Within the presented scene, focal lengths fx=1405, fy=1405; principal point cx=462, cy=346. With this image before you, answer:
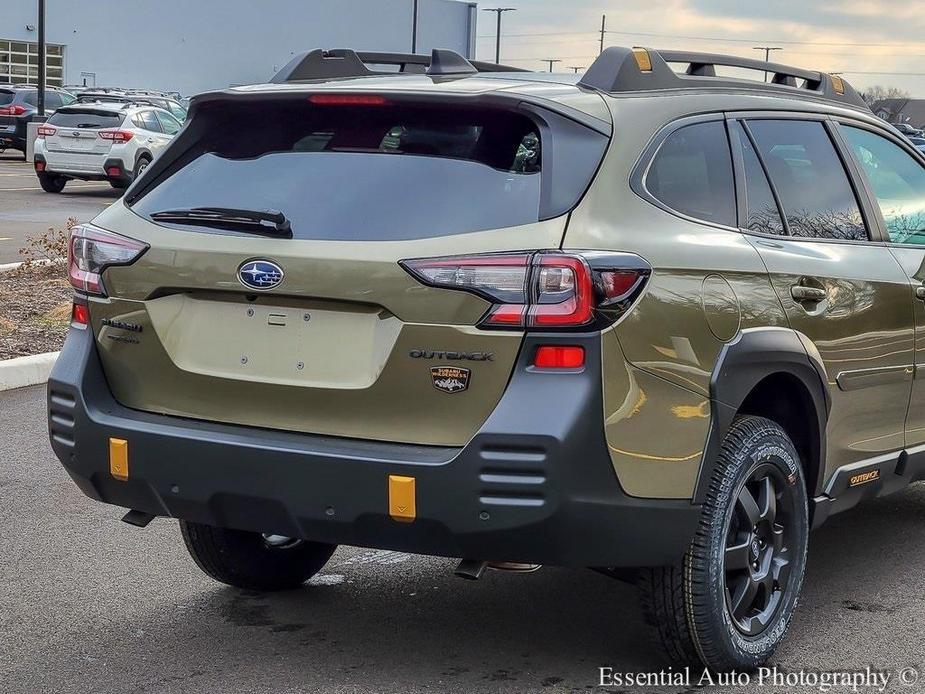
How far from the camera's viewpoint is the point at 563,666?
4207 millimetres

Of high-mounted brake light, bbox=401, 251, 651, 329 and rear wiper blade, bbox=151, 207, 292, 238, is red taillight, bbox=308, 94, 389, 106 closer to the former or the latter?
rear wiper blade, bbox=151, 207, 292, 238

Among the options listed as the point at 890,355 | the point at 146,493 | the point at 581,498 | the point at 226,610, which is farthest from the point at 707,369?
the point at 226,610

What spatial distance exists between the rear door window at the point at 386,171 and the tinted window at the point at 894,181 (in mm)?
1717

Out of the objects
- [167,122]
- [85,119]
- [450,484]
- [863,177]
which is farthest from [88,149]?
[450,484]

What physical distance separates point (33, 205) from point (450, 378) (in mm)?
19531

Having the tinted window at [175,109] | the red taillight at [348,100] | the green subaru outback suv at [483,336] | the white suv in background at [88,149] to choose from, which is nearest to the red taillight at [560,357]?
the green subaru outback suv at [483,336]

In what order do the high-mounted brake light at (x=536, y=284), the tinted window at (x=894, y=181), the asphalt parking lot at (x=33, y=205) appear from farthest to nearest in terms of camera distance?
the asphalt parking lot at (x=33, y=205) < the tinted window at (x=894, y=181) < the high-mounted brake light at (x=536, y=284)

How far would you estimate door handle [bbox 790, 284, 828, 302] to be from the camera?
4.25m

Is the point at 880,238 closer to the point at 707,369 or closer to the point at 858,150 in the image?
the point at 858,150

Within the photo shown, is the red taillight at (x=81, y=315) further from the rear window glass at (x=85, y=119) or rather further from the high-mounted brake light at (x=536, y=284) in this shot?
the rear window glass at (x=85, y=119)

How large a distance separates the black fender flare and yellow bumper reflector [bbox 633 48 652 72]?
0.84 metres

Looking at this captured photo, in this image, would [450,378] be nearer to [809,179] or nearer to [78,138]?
[809,179]

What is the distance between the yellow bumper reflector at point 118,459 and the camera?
393 cm

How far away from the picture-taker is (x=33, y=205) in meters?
21.8
